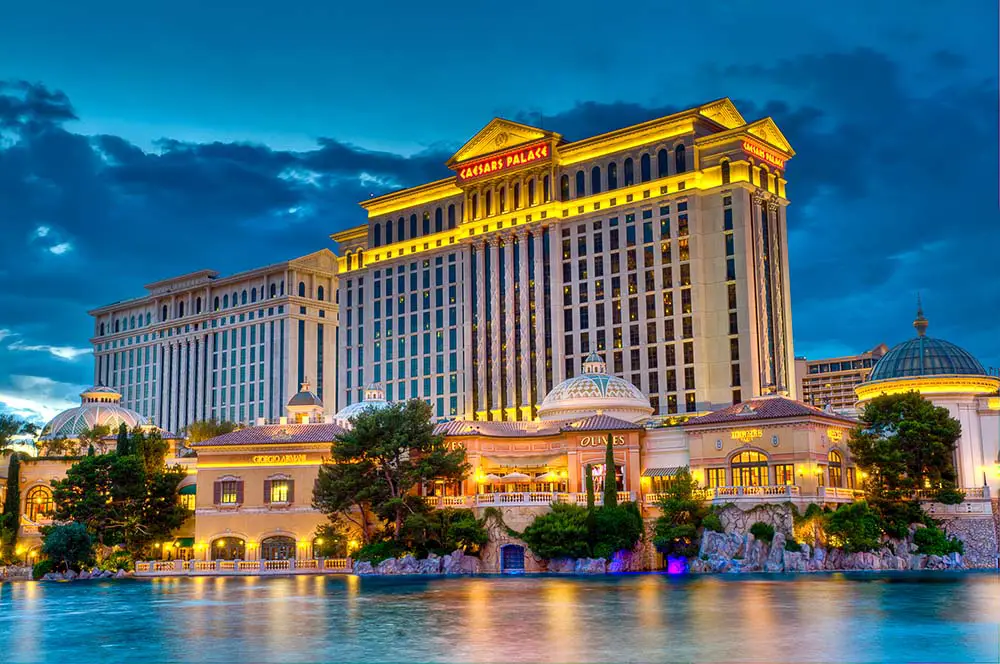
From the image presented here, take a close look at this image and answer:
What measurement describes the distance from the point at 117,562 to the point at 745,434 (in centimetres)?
4378

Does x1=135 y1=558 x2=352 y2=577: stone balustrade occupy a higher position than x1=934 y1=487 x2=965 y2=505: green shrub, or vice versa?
x1=934 y1=487 x2=965 y2=505: green shrub

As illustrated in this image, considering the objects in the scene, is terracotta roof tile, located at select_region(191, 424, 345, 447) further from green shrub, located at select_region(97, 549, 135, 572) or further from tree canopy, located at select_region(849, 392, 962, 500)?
tree canopy, located at select_region(849, 392, 962, 500)

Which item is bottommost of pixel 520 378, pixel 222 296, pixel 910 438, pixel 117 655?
pixel 117 655

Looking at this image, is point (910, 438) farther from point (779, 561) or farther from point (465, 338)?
point (465, 338)

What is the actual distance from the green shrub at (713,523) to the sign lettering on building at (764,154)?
56069 mm

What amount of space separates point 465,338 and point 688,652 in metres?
101

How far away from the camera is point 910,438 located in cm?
7100

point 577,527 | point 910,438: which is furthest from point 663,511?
point 910,438

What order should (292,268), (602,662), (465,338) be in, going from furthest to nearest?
1. (292,268)
2. (465,338)
3. (602,662)

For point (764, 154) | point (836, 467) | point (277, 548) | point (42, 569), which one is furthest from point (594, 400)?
point (764, 154)

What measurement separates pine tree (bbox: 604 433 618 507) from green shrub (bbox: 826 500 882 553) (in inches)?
511

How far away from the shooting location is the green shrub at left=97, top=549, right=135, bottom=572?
3100 inches

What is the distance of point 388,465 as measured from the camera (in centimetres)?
7562

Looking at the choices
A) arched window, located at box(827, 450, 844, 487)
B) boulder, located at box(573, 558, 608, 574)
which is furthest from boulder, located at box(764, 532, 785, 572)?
boulder, located at box(573, 558, 608, 574)
